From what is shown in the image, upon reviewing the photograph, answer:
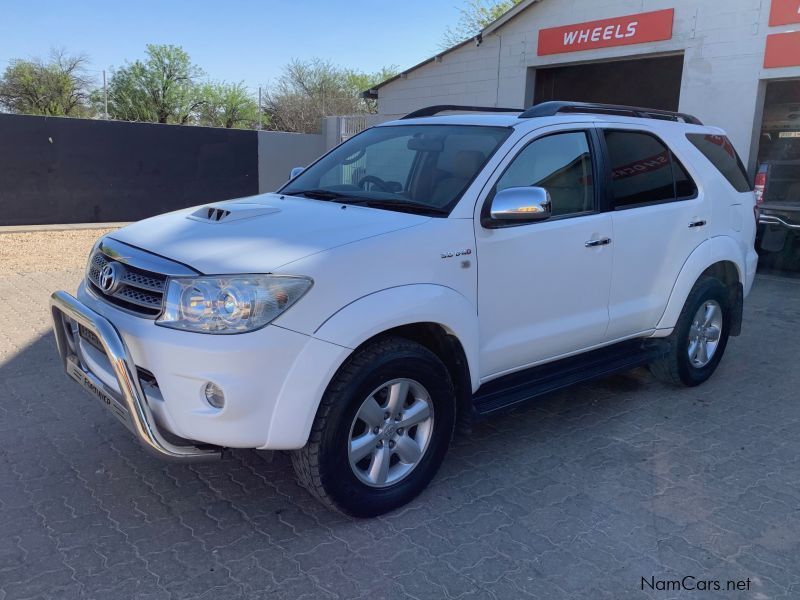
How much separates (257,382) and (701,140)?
4.03m

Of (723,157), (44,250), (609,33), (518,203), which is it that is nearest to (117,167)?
(44,250)

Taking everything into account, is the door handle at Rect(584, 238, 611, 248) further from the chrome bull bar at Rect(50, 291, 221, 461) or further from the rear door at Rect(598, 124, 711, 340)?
the chrome bull bar at Rect(50, 291, 221, 461)

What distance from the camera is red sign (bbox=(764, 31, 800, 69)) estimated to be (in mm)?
9312

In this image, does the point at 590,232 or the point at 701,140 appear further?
the point at 701,140

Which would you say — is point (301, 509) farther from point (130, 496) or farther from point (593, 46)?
point (593, 46)

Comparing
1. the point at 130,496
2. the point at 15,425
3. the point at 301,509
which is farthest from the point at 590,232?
the point at 15,425

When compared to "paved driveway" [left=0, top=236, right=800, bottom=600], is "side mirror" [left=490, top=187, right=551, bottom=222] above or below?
above

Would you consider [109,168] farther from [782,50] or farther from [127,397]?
[127,397]

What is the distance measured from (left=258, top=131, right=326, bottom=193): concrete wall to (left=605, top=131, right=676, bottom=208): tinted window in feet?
44.9

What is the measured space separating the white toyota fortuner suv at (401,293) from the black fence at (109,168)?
37.3 ft

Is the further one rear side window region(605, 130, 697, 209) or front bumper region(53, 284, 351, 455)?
rear side window region(605, 130, 697, 209)

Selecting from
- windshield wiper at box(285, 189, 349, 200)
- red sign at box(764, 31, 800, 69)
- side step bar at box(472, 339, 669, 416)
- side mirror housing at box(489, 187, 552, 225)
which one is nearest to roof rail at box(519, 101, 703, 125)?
side mirror housing at box(489, 187, 552, 225)

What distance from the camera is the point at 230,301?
2.81 m

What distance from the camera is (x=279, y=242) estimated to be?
3.09 m
